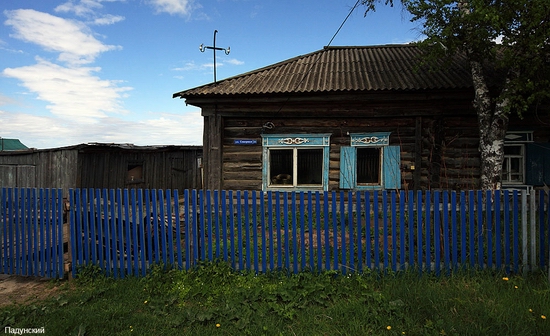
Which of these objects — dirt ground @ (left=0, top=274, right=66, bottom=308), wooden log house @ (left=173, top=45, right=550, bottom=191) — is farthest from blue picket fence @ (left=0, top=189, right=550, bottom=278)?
wooden log house @ (left=173, top=45, right=550, bottom=191)

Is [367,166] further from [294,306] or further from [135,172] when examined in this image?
[135,172]

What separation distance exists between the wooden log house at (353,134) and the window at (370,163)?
1.1 inches

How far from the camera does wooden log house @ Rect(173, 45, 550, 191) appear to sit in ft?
25.7

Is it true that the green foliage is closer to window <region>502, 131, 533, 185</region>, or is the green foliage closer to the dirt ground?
window <region>502, 131, 533, 185</region>

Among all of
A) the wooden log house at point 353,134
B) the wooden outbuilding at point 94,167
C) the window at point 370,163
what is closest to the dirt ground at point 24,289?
the wooden log house at point 353,134

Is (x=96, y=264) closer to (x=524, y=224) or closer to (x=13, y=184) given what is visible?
(x=524, y=224)

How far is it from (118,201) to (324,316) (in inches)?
124

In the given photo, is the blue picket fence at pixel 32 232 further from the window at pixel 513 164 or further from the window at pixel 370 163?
the window at pixel 513 164

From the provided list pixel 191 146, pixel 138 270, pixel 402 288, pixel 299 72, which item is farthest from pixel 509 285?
pixel 191 146

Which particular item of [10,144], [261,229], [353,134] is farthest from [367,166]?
[10,144]

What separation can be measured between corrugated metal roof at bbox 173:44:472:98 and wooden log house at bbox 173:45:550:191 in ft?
0.17

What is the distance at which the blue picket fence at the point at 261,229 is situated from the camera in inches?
150

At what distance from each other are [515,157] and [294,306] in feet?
26.3

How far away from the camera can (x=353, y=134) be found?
26.9 ft
